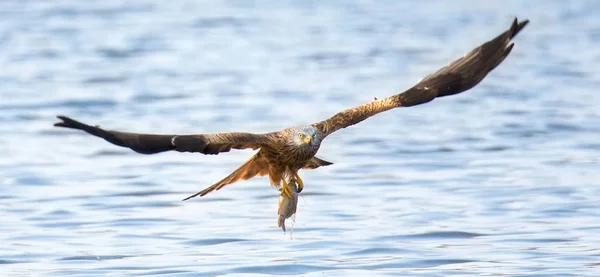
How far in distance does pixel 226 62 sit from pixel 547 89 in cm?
626

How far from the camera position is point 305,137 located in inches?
366

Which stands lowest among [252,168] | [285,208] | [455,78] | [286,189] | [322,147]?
[285,208]

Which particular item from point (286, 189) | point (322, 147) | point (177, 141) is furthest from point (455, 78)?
point (322, 147)

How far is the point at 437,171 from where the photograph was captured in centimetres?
1427

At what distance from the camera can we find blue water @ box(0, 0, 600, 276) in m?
10.5

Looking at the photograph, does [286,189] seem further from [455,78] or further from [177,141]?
[455,78]

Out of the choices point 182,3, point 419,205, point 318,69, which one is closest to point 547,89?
point 318,69

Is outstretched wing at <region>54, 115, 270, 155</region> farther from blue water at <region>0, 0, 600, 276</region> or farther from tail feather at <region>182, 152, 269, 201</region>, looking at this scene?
blue water at <region>0, 0, 600, 276</region>

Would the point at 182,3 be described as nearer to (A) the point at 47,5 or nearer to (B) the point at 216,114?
(A) the point at 47,5

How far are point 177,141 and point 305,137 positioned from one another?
1088 millimetres

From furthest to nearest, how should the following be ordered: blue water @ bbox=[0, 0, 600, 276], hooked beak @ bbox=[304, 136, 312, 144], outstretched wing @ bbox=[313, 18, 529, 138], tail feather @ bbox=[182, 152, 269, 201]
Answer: blue water @ bbox=[0, 0, 600, 276], outstretched wing @ bbox=[313, 18, 529, 138], tail feather @ bbox=[182, 152, 269, 201], hooked beak @ bbox=[304, 136, 312, 144]

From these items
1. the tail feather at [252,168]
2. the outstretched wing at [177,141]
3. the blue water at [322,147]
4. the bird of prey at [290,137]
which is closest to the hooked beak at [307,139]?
the bird of prey at [290,137]

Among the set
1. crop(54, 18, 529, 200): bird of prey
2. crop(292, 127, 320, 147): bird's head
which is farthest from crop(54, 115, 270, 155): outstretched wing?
crop(292, 127, 320, 147): bird's head

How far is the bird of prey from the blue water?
2.49ft
